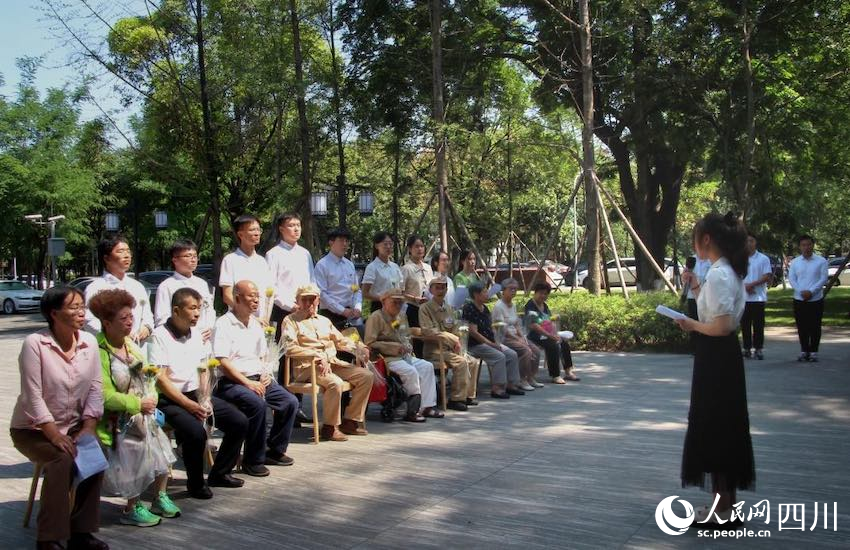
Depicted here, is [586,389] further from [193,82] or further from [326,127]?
[193,82]

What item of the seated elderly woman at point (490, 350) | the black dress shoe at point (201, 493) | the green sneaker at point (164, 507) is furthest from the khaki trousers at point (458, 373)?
the green sneaker at point (164, 507)

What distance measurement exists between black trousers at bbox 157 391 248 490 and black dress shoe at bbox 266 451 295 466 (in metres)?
0.54

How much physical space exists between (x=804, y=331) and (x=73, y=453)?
9769 millimetres

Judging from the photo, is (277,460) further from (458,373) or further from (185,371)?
(458,373)

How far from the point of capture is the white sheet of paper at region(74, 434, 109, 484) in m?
4.03

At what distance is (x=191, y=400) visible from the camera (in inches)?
202

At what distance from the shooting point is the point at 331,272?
8.13m

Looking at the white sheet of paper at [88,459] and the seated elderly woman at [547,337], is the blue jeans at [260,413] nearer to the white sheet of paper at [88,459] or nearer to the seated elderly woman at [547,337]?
the white sheet of paper at [88,459]

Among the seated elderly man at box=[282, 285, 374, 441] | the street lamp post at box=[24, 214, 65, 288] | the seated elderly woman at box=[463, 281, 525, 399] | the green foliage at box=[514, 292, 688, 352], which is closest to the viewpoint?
the seated elderly man at box=[282, 285, 374, 441]

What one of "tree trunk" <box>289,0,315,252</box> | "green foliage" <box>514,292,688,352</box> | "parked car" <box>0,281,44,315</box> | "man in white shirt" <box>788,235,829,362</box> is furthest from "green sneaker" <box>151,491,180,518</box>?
"parked car" <box>0,281,44,315</box>

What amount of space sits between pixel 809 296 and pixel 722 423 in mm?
7662

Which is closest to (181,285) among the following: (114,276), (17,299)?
(114,276)

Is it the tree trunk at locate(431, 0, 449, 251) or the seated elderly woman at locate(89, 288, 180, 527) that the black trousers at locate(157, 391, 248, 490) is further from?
the tree trunk at locate(431, 0, 449, 251)

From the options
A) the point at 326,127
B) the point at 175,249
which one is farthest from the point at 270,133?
the point at 175,249
